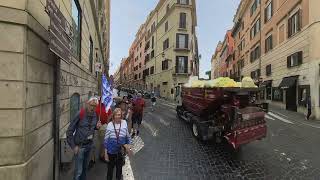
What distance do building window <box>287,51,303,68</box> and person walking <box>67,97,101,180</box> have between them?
880 inches

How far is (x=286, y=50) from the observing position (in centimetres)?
2831

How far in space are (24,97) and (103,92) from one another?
3.64 meters

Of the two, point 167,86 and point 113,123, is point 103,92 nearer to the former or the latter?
point 113,123

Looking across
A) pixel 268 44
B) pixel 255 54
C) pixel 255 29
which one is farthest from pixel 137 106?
pixel 255 29

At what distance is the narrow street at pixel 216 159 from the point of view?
748cm

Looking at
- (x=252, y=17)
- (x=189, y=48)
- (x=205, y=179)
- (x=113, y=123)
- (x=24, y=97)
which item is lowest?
(x=205, y=179)

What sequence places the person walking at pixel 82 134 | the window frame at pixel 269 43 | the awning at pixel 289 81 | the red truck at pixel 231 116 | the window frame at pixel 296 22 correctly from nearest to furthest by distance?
the person walking at pixel 82 134 < the red truck at pixel 231 116 < the window frame at pixel 296 22 < the awning at pixel 289 81 < the window frame at pixel 269 43

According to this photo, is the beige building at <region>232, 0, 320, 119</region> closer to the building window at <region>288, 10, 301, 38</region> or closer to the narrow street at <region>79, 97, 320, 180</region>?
the building window at <region>288, 10, 301, 38</region>

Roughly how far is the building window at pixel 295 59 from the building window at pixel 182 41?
25.0 metres

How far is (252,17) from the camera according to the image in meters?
44.5

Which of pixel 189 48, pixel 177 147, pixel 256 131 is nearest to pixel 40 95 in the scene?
pixel 177 147

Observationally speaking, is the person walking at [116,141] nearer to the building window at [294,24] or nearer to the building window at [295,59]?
the building window at [295,59]

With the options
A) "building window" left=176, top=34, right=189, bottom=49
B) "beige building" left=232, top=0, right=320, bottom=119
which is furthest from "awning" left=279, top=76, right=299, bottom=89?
"building window" left=176, top=34, right=189, bottom=49

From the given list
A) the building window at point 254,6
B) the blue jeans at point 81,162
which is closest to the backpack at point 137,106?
the blue jeans at point 81,162
